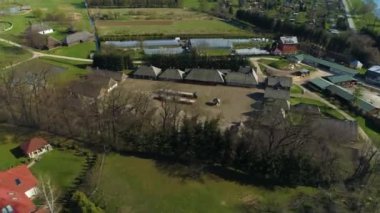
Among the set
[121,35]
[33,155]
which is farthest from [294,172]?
[121,35]

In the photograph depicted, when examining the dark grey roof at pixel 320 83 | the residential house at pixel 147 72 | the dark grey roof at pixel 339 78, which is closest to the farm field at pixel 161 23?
the residential house at pixel 147 72

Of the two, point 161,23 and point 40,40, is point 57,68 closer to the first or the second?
point 40,40

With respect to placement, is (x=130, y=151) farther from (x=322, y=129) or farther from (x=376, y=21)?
(x=376, y=21)

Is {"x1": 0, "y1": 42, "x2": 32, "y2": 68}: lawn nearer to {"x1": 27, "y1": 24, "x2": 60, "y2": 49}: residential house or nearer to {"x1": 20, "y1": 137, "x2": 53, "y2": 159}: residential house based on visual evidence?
{"x1": 27, "y1": 24, "x2": 60, "y2": 49}: residential house

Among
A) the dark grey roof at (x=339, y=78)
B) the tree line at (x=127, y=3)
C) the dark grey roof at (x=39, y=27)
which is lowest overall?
the dark grey roof at (x=339, y=78)

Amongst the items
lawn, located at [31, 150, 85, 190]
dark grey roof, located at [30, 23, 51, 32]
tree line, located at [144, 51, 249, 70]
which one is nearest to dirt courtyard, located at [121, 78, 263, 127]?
tree line, located at [144, 51, 249, 70]

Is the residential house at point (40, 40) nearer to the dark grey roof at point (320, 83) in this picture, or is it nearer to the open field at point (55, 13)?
the open field at point (55, 13)

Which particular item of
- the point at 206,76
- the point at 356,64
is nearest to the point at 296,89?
the point at 206,76
